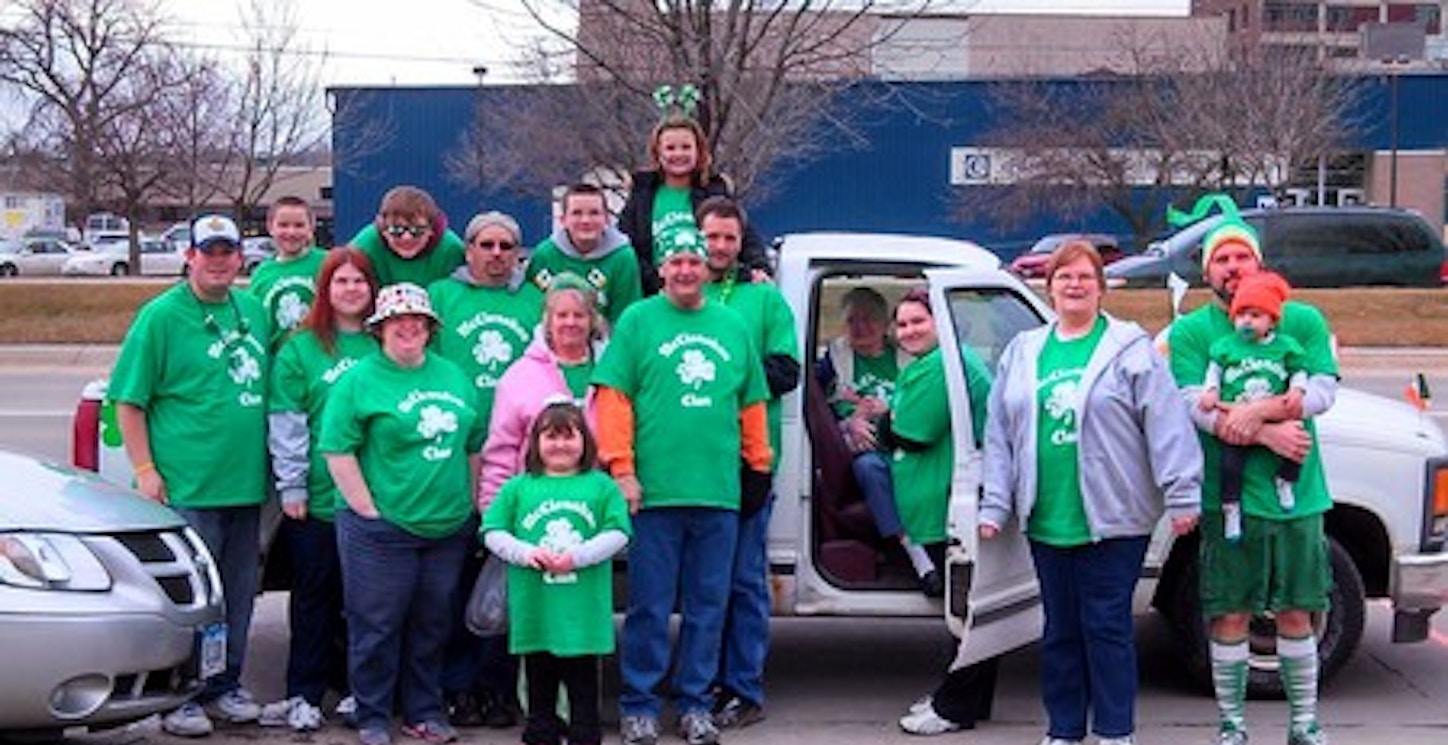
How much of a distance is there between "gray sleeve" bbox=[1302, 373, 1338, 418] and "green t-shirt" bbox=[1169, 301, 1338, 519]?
0.10 ft

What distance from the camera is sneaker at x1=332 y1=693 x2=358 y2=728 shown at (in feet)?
23.0

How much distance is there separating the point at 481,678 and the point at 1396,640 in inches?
139

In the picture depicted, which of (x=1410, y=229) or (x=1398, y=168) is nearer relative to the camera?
(x=1410, y=229)

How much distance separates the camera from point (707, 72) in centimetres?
1552

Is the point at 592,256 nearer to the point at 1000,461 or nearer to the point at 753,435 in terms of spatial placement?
the point at 753,435

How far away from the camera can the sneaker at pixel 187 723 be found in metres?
6.92

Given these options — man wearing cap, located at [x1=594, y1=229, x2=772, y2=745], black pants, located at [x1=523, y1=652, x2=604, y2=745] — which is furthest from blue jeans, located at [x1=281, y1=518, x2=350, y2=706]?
man wearing cap, located at [x1=594, y1=229, x2=772, y2=745]

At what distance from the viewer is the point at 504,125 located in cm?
4150

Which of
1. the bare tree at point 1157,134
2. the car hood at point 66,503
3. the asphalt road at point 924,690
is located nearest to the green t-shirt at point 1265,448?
the asphalt road at point 924,690

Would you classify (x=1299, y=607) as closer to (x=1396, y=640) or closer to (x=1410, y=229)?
(x=1396, y=640)

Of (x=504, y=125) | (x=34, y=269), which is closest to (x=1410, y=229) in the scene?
(x=504, y=125)

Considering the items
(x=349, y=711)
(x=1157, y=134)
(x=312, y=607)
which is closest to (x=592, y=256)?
(x=312, y=607)

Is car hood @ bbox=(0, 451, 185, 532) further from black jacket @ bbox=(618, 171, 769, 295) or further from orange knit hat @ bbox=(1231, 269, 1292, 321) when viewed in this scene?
orange knit hat @ bbox=(1231, 269, 1292, 321)

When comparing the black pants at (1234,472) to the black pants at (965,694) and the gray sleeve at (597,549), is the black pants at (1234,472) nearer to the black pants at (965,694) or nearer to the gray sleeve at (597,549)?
the black pants at (965,694)
